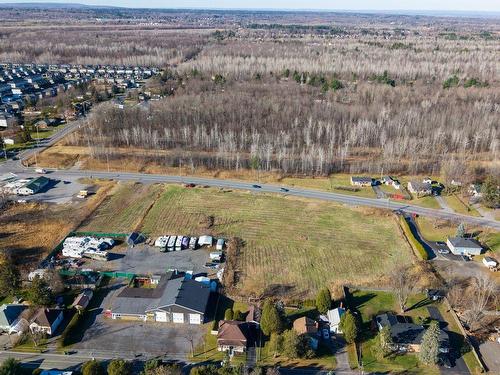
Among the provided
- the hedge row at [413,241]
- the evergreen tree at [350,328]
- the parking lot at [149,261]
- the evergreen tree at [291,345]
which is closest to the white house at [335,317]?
the evergreen tree at [350,328]

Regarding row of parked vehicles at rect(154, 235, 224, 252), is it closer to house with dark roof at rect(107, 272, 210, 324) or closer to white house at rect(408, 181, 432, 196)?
house with dark roof at rect(107, 272, 210, 324)

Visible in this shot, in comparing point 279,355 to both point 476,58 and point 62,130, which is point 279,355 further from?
point 476,58

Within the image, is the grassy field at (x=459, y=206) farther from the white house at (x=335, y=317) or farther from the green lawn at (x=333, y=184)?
the white house at (x=335, y=317)

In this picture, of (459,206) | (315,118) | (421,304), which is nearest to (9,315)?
(421,304)

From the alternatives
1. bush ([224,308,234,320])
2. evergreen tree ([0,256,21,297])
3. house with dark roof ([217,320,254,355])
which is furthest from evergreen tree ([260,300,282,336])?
evergreen tree ([0,256,21,297])

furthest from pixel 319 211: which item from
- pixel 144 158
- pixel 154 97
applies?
pixel 154 97

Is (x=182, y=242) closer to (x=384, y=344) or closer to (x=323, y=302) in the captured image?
(x=323, y=302)
